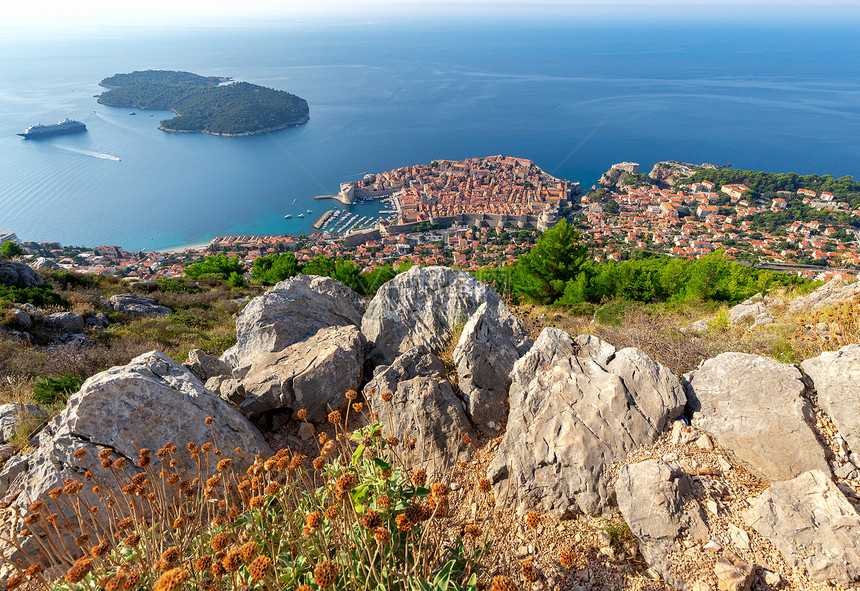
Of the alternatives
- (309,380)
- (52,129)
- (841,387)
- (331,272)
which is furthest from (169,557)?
(52,129)

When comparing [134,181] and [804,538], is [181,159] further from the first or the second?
[804,538]

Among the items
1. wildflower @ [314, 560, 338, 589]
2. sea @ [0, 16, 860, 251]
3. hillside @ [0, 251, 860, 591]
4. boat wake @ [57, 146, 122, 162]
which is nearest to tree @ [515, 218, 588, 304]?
hillside @ [0, 251, 860, 591]

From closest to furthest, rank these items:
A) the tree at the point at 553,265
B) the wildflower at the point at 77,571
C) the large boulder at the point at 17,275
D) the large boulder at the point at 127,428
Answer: the wildflower at the point at 77,571 < the large boulder at the point at 127,428 < the tree at the point at 553,265 < the large boulder at the point at 17,275

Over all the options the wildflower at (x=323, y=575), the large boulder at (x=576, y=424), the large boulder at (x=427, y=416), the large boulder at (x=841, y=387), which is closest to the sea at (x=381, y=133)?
the large boulder at (x=427, y=416)

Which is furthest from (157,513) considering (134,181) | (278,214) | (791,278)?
(134,181)

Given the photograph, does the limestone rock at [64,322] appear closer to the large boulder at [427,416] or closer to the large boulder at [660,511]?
the large boulder at [427,416]

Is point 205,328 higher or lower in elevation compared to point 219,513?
lower

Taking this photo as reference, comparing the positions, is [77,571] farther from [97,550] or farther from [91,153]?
[91,153]
